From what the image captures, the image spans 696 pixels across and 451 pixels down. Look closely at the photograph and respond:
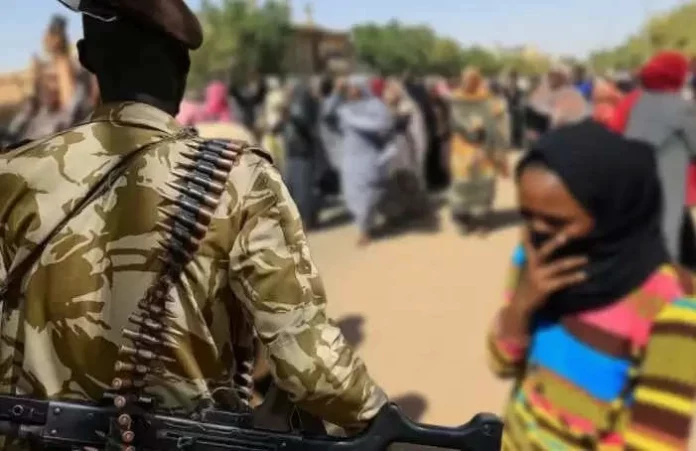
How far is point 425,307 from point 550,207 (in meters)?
4.76

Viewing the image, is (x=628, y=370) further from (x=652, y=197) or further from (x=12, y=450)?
(x=12, y=450)

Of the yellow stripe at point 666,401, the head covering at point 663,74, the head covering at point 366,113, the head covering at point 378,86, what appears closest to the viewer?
the yellow stripe at point 666,401

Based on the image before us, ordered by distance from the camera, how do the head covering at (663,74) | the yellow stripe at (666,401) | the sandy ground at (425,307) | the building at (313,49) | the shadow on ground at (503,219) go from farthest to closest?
1. the building at (313,49)
2. the shadow on ground at (503,219)
3. the head covering at (663,74)
4. the sandy ground at (425,307)
5. the yellow stripe at (666,401)

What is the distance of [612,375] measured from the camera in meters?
1.87

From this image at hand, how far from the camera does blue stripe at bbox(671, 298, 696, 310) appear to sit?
1802 mm

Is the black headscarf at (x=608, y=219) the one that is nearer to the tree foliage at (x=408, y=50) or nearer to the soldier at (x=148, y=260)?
the soldier at (x=148, y=260)

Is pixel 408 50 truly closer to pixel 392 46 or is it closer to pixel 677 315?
pixel 392 46

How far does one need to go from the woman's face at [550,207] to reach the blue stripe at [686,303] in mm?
221

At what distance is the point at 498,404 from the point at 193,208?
3580mm

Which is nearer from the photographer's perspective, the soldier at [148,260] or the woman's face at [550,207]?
the soldier at [148,260]

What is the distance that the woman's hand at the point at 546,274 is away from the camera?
76.7 inches

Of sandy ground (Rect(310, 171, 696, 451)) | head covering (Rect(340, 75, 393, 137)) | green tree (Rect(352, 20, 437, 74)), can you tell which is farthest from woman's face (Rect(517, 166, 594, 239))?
green tree (Rect(352, 20, 437, 74))

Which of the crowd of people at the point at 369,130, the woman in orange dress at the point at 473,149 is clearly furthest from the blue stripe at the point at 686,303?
the woman in orange dress at the point at 473,149

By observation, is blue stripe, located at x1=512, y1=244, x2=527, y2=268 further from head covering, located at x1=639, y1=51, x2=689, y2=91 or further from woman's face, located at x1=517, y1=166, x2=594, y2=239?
head covering, located at x1=639, y1=51, x2=689, y2=91
